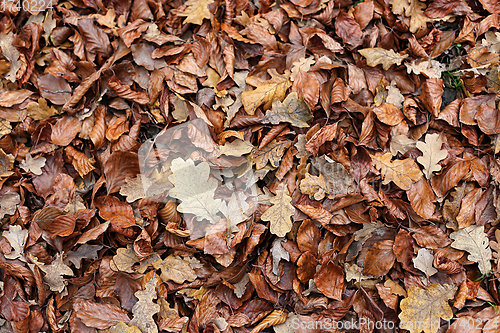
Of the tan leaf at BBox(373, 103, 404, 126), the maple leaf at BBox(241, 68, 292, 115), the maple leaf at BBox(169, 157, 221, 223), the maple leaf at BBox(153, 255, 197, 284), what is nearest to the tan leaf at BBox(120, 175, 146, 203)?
the maple leaf at BBox(169, 157, 221, 223)

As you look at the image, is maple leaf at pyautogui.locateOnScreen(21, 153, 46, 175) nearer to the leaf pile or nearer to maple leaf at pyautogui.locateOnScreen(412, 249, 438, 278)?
the leaf pile

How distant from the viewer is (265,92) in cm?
169

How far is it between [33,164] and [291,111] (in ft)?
4.52

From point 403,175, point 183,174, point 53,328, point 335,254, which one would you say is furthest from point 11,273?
point 403,175

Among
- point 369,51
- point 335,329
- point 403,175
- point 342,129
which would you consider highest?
point 369,51

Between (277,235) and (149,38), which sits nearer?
(277,235)

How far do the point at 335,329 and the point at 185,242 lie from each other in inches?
32.3

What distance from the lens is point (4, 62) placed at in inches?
72.0

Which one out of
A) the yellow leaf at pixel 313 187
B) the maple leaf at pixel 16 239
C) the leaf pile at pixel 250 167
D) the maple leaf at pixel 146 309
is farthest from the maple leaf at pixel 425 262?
the maple leaf at pixel 16 239

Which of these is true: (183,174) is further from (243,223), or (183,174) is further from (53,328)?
(53,328)

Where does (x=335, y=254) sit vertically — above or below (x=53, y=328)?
above

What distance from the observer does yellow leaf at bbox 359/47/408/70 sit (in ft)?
5.74

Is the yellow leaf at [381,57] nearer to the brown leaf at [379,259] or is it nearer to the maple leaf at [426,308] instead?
the brown leaf at [379,259]

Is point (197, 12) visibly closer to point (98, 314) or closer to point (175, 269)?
point (175, 269)
